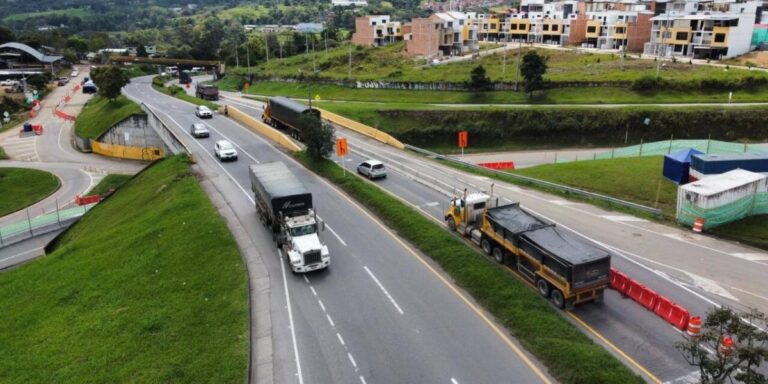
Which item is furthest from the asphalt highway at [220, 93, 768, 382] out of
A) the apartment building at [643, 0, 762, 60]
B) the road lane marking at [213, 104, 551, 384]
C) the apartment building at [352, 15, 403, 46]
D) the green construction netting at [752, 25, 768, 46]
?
the apartment building at [352, 15, 403, 46]

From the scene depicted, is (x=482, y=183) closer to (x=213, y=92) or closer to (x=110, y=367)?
(x=110, y=367)

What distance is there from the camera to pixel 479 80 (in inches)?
3113

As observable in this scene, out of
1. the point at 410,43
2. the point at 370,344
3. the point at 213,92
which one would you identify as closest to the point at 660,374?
the point at 370,344

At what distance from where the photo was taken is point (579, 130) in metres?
66.7

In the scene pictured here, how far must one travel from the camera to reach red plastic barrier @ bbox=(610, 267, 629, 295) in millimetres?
23895

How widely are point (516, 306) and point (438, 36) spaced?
95538mm

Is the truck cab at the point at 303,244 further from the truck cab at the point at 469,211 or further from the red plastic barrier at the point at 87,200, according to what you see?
the red plastic barrier at the point at 87,200

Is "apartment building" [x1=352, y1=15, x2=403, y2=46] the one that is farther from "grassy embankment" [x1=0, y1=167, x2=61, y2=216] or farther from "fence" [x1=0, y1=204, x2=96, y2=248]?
"fence" [x1=0, y1=204, x2=96, y2=248]

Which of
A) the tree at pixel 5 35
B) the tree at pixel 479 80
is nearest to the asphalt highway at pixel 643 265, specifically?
the tree at pixel 479 80

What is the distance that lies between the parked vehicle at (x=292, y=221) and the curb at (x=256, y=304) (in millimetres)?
1515

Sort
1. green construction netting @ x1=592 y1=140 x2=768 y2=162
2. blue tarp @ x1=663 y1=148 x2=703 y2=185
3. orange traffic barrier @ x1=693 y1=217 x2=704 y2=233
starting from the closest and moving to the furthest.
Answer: orange traffic barrier @ x1=693 y1=217 x2=704 y2=233
blue tarp @ x1=663 y1=148 x2=703 y2=185
green construction netting @ x1=592 y1=140 x2=768 y2=162

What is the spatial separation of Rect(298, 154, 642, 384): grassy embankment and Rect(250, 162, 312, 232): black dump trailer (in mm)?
6186

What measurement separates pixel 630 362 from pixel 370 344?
370 inches

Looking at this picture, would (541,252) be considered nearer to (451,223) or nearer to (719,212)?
(451,223)
